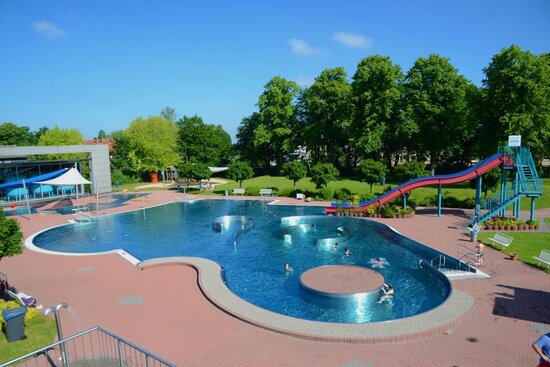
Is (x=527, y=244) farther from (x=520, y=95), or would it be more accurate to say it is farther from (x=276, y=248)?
(x=520, y=95)

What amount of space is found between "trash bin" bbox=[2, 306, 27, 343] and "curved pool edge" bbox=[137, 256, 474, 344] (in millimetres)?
6056

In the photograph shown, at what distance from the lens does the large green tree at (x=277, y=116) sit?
63.2m

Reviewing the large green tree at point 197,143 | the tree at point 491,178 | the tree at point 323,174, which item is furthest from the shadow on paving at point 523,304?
the large green tree at point 197,143

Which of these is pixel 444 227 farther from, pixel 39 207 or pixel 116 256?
pixel 39 207

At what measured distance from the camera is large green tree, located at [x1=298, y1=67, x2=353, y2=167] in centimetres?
5750

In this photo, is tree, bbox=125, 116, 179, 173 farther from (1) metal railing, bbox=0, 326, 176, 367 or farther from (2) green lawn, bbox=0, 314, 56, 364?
(1) metal railing, bbox=0, 326, 176, 367

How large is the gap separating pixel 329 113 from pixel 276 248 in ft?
134

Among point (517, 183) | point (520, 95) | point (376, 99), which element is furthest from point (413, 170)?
point (376, 99)

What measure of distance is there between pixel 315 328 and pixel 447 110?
4258 cm

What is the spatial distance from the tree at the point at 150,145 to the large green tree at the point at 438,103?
3499cm

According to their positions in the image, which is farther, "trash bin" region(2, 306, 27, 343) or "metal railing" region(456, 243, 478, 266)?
"metal railing" region(456, 243, 478, 266)

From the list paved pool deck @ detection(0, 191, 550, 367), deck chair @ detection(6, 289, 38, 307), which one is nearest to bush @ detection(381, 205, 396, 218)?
paved pool deck @ detection(0, 191, 550, 367)

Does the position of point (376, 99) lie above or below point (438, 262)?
above

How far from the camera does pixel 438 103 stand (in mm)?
48000
